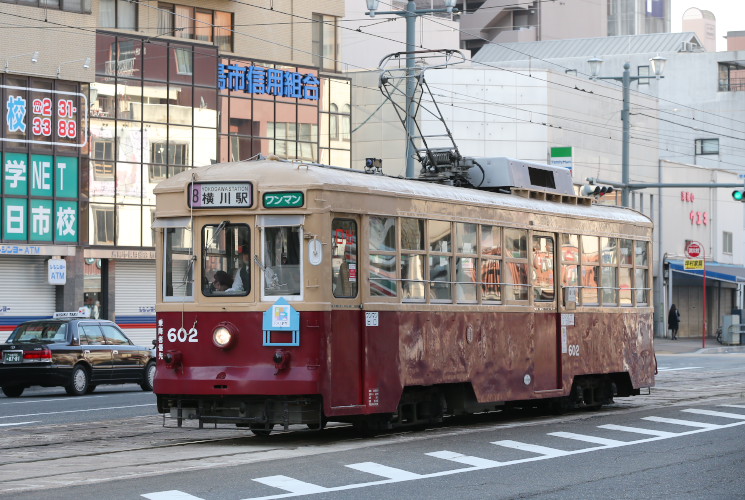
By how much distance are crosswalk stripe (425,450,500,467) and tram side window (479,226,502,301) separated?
3.55 m

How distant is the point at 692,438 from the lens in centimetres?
1544

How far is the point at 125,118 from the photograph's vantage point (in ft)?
136

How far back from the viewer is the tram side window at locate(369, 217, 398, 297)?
14.9m

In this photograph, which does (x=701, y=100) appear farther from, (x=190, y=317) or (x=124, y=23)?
(x=190, y=317)

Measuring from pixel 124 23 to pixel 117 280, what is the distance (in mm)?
7982

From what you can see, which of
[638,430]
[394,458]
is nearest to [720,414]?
[638,430]

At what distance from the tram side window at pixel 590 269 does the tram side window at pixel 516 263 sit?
1.63 meters

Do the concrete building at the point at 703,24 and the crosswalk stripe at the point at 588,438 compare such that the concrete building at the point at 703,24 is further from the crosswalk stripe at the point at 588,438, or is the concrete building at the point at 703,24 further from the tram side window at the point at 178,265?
the tram side window at the point at 178,265

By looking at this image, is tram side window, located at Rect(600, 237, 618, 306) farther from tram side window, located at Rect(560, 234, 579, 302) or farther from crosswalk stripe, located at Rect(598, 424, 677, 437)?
crosswalk stripe, located at Rect(598, 424, 677, 437)

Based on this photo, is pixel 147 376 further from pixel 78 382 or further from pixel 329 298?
pixel 329 298

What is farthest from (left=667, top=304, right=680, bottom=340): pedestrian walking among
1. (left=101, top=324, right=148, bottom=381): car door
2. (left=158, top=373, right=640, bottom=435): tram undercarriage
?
(left=158, top=373, right=640, bottom=435): tram undercarriage

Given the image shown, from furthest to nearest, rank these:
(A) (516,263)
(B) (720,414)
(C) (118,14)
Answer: (C) (118,14) → (B) (720,414) → (A) (516,263)

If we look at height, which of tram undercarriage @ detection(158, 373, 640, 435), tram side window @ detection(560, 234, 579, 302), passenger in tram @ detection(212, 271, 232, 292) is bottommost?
tram undercarriage @ detection(158, 373, 640, 435)

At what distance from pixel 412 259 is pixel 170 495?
554 centimetres
